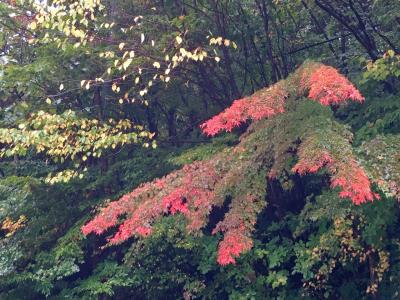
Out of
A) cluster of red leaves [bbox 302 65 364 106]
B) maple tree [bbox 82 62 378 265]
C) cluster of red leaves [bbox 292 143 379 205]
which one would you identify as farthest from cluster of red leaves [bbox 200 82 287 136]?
cluster of red leaves [bbox 292 143 379 205]

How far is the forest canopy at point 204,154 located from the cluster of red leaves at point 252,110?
20mm

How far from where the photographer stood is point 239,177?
4.88 metres

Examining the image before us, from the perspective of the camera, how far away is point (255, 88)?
884 cm

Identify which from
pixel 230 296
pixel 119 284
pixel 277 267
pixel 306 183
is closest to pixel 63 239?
pixel 119 284

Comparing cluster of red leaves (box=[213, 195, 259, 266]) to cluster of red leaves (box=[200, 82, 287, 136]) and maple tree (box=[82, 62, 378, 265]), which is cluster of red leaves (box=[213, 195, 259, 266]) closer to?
maple tree (box=[82, 62, 378, 265])

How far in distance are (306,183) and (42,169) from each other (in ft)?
15.2

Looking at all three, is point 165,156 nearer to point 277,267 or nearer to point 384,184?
point 277,267

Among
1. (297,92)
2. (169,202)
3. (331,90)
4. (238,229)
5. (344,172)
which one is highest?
(297,92)

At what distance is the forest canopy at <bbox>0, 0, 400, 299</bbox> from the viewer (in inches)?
192

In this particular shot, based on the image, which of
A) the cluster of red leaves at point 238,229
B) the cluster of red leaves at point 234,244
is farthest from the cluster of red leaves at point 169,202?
the cluster of red leaves at point 234,244

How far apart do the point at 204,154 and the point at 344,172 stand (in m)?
3.18

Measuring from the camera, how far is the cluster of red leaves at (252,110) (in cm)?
452

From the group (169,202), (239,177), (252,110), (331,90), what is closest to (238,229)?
(239,177)

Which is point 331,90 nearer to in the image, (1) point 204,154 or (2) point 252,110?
(2) point 252,110
